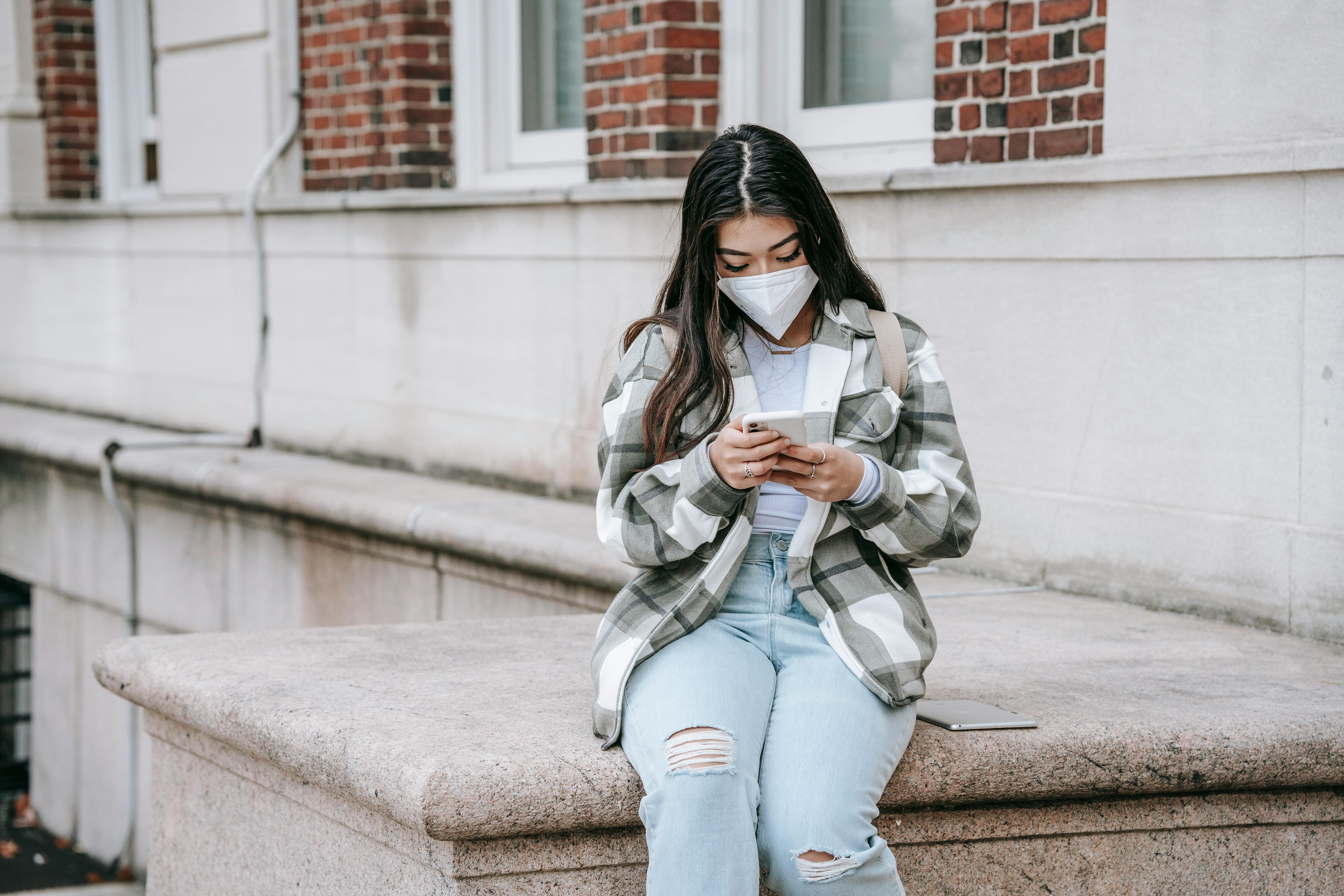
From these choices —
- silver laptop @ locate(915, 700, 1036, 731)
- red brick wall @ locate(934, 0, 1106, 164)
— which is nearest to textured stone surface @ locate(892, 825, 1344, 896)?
silver laptop @ locate(915, 700, 1036, 731)

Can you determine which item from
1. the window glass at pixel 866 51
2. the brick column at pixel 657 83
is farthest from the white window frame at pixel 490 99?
the window glass at pixel 866 51

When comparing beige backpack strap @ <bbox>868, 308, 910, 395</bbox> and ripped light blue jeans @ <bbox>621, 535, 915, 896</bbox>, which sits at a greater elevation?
beige backpack strap @ <bbox>868, 308, 910, 395</bbox>

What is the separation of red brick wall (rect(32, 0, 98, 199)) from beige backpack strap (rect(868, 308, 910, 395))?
8067mm

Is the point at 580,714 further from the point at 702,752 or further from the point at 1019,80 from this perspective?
the point at 1019,80

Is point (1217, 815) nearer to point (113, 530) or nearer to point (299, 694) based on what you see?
point (299, 694)

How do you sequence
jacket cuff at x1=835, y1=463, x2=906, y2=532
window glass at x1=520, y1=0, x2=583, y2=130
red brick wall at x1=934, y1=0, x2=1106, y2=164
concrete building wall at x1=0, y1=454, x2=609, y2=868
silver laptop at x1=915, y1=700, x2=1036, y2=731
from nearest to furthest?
jacket cuff at x1=835, y1=463, x2=906, y2=532, silver laptop at x1=915, y1=700, x2=1036, y2=731, red brick wall at x1=934, y1=0, x2=1106, y2=164, concrete building wall at x1=0, y1=454, x2=609, y2=868, window glass at x1=520, y1=0, x2=583, y2=130

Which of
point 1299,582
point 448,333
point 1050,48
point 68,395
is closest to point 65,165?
point 68,395

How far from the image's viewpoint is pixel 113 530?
25.6ft

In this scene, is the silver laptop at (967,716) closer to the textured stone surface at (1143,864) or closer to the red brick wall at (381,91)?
the textured stone surface at (1143,864)

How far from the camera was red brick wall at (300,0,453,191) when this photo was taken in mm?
6875

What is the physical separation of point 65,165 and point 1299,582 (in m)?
8.06

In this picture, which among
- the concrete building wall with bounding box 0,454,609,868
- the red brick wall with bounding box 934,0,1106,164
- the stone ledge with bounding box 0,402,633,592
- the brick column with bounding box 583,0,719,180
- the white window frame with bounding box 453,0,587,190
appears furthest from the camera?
the white window frame with bounding box 453,0,587,190

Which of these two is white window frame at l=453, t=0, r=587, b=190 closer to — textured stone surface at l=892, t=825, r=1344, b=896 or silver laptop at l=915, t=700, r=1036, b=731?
silver laptop at l=915, t=700, r=1036, b=731

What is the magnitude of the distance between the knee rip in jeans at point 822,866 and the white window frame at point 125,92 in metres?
7.97
